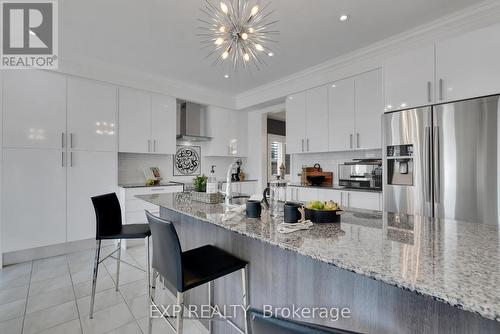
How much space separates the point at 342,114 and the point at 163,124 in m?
2.86

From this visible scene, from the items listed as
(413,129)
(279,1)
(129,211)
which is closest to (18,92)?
(129,211)

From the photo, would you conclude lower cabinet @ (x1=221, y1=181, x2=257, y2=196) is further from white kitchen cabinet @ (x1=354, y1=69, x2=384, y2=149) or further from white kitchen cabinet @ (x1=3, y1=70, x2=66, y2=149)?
white kitchen cabinet @ (x1=3, y1=70, x2=66, y2=149)

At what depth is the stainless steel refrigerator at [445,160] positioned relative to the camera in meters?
1.98

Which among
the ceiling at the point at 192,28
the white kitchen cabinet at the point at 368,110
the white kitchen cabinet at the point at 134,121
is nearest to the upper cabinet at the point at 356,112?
the white kitchen cabinet at the point at 368,110

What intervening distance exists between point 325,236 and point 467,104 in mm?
2102

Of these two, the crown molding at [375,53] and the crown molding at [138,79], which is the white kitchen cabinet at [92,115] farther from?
the crown molding at [375,53]

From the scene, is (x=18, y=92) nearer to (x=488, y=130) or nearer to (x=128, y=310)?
(x=128, y=310)

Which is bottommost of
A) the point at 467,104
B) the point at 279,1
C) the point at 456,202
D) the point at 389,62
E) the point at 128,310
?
the point at 128,310

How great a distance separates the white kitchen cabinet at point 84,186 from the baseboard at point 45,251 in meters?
0.20

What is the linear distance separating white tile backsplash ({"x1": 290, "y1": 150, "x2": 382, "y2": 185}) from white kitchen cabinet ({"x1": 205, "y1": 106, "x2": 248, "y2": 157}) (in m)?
1.30

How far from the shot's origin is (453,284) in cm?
59

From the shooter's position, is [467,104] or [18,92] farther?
[18,92]

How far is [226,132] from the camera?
5.04m

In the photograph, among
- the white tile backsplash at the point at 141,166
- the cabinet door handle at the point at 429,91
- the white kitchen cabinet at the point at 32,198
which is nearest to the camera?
the cabinet door handle at the point at 429,91
